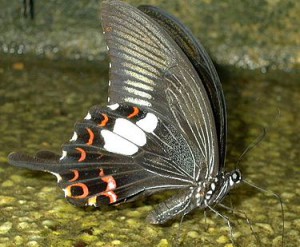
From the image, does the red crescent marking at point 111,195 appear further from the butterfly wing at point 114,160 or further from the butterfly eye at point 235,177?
the butterfly eye at point 235,177

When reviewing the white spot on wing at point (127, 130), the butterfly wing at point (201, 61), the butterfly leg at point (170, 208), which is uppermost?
the butterfly wing at point (201, 61)

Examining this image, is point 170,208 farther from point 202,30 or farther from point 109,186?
A: point 202,30

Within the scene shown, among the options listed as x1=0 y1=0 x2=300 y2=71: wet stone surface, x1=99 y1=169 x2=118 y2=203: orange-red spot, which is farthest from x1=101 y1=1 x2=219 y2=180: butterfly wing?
x1=0 y1=0 x2=300 y2=71: wet stone surface

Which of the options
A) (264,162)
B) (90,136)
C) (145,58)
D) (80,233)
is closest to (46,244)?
(80,233)

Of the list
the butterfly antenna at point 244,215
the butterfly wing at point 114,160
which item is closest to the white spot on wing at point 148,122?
the butterfly wing at point 114,160

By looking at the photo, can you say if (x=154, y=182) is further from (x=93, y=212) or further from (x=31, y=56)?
(x=31, y=56)

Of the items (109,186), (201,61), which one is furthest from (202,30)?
(109,186)

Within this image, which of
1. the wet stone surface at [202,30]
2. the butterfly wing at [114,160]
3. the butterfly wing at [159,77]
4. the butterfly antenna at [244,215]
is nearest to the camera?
the butterfly wing at [159,77]
